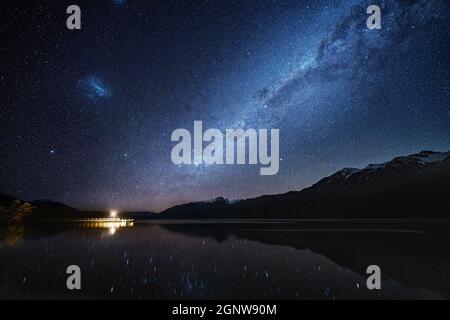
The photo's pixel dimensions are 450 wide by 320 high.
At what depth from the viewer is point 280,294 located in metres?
16.7

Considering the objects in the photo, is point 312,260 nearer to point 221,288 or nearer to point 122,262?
point 221,288

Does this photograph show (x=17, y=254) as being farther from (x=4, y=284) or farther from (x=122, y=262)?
(x=4, y=284)

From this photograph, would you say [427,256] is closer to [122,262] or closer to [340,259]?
[340,259]

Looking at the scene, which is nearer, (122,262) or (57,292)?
(57,292)

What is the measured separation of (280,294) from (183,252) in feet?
56.8

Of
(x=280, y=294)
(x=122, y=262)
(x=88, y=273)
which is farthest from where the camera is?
(x=122, y=262)

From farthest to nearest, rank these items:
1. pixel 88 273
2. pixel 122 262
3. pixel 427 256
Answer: pixel 427 256 → pixel 122 262 → pixel 88 273

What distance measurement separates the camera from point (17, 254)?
29.1 meters

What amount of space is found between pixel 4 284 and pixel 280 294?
45.8 ft
